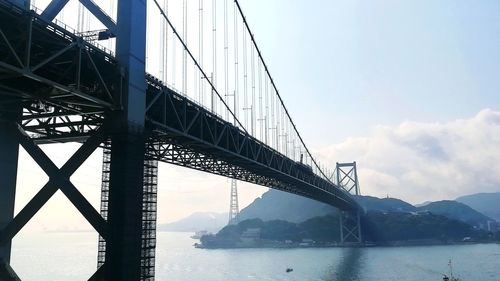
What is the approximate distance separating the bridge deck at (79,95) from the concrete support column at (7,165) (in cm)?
107

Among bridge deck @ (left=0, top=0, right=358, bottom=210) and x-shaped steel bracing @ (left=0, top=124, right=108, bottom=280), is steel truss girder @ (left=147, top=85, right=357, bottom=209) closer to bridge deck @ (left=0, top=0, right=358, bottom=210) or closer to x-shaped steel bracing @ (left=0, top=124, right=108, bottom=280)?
bridge deck @ (left=0, top=0, right=358, bottom=210)

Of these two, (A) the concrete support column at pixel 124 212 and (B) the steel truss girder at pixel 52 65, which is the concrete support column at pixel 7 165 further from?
(A) the concrete support column at pixel 124 212

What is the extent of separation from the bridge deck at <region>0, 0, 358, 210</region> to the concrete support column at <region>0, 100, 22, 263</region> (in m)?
1.07

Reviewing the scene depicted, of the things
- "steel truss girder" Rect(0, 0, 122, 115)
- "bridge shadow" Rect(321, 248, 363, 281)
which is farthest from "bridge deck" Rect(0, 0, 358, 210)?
"bridge shadow" Rect(321, 248, 363, 281)

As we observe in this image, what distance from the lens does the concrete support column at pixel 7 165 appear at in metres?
20.1

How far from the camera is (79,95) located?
1695 cm

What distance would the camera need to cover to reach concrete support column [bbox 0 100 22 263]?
20.1 m

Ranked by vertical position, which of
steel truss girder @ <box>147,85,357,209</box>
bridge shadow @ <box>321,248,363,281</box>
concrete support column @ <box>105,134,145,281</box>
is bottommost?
bridge shadow @ <box>321,248,363,281</box>

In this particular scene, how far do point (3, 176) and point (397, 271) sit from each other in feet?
204

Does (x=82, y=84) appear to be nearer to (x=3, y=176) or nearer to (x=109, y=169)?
(x=109, y=169)

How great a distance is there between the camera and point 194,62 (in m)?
33.2

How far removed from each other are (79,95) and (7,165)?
6.00 meters

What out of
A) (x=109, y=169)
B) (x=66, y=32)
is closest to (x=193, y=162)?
(x=109, y=169)

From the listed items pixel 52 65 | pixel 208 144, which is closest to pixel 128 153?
pixel 52 65
